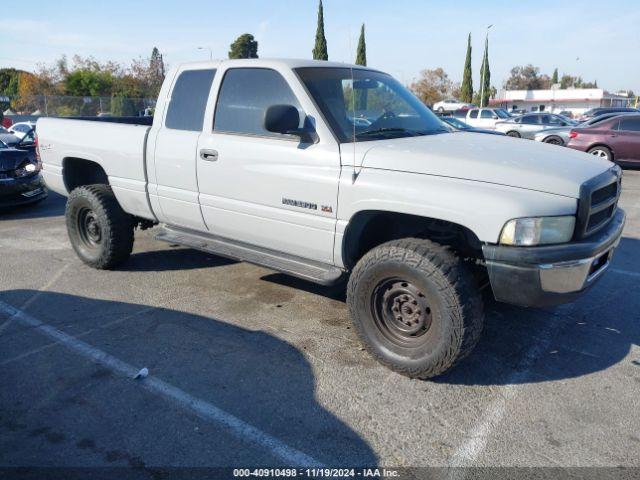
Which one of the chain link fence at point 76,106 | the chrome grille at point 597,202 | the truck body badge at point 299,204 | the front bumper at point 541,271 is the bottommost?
the front bumper at point 541,271

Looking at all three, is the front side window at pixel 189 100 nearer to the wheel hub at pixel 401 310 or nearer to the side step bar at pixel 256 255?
the side step bar at pixel 256 255

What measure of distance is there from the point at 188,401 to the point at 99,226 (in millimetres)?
2893

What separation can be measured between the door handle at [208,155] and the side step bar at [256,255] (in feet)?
2.37

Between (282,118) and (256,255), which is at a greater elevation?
(282,118)

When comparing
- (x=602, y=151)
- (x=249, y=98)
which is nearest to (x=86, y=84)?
(x=602, y=151)

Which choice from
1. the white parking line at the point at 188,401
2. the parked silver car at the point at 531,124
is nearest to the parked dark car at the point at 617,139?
the parked silver car at the point at 531,124

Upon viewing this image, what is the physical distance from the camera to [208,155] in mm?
4309

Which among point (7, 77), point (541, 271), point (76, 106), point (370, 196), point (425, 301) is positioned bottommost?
point (425, 301)

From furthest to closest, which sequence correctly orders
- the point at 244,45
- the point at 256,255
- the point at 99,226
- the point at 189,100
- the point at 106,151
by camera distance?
the point at 244,45 → the point at 99,226 → the point at 106,151 → the point at 189,100 → the point at 256,255

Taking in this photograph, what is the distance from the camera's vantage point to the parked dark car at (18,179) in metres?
8.59

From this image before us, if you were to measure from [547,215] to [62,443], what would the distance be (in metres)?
2.90

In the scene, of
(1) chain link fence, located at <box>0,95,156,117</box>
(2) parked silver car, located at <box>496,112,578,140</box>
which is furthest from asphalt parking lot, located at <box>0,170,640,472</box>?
(1) chain link fence, located at <box>0,95,156,117</box>

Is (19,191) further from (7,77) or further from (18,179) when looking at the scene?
(7,77)

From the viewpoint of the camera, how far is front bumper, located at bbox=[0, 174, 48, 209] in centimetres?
856
